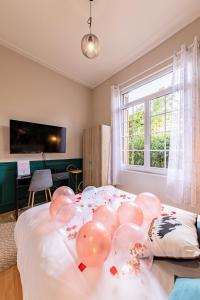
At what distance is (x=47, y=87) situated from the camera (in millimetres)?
3053

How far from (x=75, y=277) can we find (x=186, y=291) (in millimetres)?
433

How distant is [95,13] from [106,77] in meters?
1.51

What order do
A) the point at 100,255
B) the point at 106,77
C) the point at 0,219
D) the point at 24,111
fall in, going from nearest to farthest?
the point at 100,255 < the point at 0,219 < the point at 24,111 < the point at 106,77

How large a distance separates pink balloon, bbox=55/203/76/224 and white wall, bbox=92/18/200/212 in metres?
1.68

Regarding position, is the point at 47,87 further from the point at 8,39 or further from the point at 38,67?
the point at 8,39

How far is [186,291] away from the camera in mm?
500

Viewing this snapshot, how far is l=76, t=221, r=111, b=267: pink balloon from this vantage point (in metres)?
0.69

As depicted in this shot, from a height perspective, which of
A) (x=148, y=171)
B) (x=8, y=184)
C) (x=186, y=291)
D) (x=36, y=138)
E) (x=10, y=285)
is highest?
(x=36, y=138)

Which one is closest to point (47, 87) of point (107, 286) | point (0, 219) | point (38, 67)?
point (38, 67)

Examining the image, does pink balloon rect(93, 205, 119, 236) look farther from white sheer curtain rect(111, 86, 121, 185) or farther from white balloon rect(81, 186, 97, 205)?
white sheer curtain rect(111, 86, 121, 185)

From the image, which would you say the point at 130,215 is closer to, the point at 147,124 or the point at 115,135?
the point at 147,124

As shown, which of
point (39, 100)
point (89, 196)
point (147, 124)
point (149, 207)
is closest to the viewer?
point (149, 207)

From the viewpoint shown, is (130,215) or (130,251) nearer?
(130,251)

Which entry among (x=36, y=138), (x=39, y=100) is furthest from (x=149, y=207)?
(x=39, y=100)
